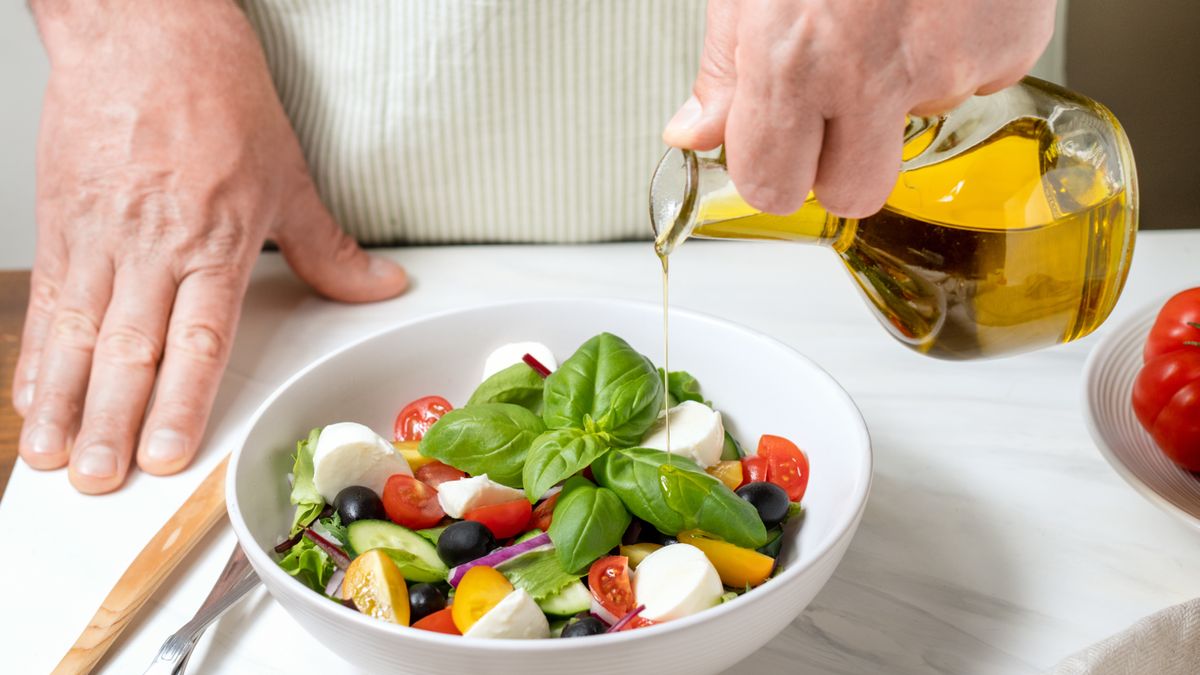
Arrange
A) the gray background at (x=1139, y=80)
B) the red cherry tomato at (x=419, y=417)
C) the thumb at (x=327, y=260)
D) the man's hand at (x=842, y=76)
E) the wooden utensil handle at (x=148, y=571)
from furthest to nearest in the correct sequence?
1. the gray background at (x=1139, y=80)
2. the thumb at (x=327, y=260)
3. the red cherry tomato at (x=419, y=417)
4. the wooden utensil handle at (x=148, y=571)
5. the man's hand at (x=842, y=76)

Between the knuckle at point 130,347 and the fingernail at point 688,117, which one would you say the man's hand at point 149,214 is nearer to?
the knuckle at point 130,347

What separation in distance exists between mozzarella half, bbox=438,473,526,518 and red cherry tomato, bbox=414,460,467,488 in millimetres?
69

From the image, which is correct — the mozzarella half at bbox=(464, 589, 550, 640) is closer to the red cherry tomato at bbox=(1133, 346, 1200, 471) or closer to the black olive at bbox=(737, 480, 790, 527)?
the black olive at bbox=(737, 480, 790, 527)

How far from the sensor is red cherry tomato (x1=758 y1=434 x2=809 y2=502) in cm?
100

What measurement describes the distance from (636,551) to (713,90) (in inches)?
15.6

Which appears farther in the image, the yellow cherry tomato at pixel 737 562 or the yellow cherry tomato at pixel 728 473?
the yellow cherry tomato at pixel 728 473

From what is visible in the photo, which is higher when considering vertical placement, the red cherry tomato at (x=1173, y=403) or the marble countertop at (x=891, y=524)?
the red cherry tomato at (x=1173, y=403)

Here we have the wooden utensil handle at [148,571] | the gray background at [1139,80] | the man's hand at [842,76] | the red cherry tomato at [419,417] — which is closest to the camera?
the man's hand at [842,76]

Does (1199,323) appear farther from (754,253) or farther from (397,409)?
(397,409)

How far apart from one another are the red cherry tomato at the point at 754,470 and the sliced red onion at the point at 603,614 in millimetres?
225

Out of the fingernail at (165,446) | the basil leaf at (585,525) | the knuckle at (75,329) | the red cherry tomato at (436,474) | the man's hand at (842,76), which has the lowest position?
the fingernail at (165,446)

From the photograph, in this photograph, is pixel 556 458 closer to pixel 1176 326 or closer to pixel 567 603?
pixel 567 603

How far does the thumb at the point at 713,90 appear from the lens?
74 centimetres

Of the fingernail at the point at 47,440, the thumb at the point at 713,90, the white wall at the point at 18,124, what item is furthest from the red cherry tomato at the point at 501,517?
the white wall at the point at 18,124
